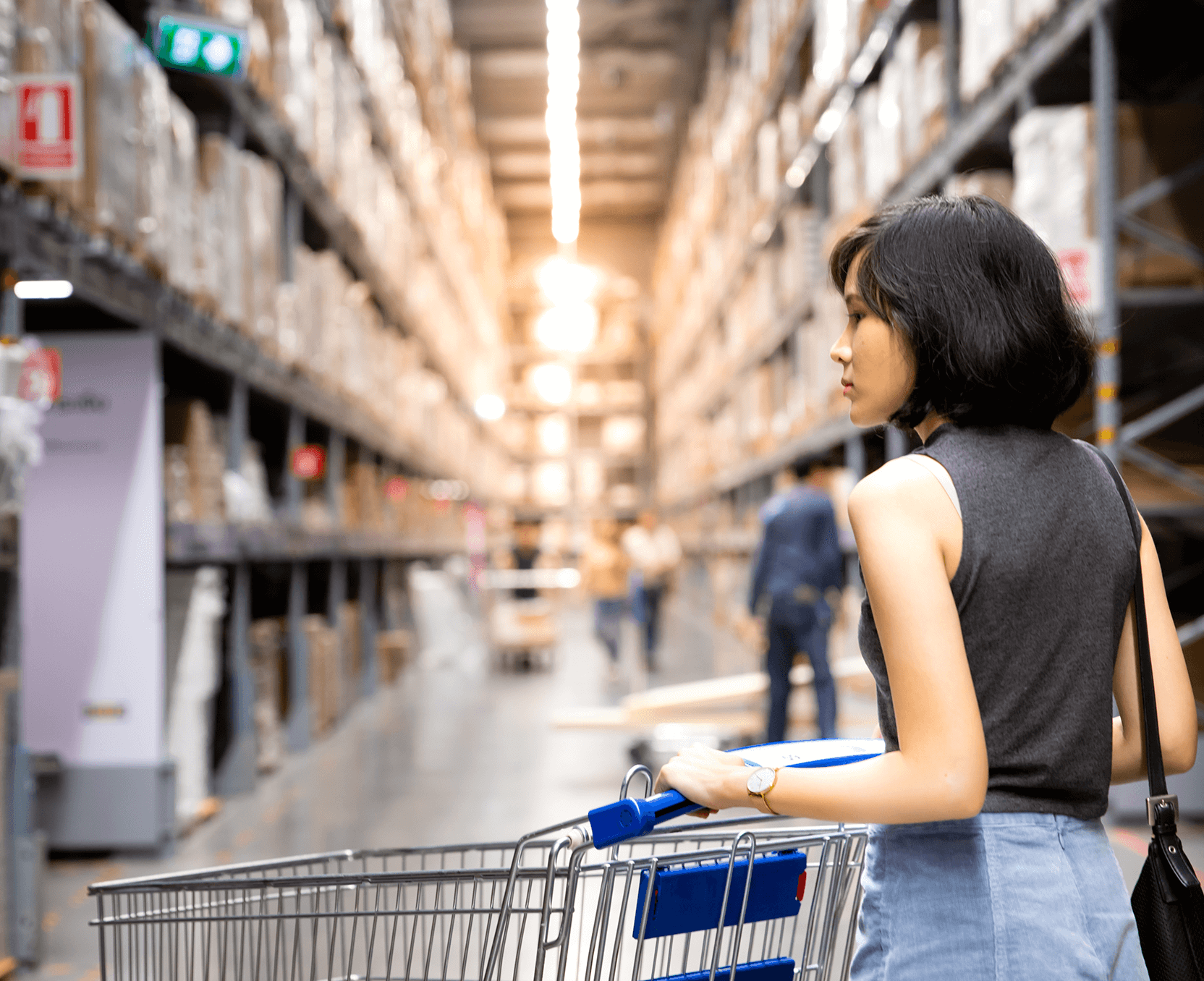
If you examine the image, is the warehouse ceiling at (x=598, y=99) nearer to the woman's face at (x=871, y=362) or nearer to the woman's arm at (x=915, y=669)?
the woman's face at (x=871, y=362)

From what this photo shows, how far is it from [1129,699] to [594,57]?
1804cm

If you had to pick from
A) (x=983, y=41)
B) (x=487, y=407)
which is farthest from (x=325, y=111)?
(x=487, y=407)

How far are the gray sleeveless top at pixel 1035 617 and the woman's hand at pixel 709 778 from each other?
0.58ft

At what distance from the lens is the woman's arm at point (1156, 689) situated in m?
1.30

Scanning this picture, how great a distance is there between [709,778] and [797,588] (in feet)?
17.2

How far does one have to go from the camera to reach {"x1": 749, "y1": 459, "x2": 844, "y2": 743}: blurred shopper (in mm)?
6363

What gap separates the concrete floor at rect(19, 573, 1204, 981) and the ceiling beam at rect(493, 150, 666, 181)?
13817 millimetres

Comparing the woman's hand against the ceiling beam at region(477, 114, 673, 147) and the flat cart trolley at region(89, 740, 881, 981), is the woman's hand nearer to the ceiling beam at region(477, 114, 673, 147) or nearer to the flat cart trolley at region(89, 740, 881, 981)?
the flat cart trolley at region(89, 740, 881, 981)

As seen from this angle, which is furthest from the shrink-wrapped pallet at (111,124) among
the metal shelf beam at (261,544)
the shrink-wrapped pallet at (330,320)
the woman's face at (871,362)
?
the woman's face at (871,362)

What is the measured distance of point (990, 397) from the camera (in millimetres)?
1222

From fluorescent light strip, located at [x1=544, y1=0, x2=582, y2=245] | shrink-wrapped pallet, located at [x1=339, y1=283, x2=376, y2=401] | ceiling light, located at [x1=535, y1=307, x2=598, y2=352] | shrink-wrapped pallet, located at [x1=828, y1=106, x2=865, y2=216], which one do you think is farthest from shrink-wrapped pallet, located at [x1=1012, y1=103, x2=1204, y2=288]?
ceiling light, located at [x1=535, y1=307, x2=598, y2=352]

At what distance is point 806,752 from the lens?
1300mm

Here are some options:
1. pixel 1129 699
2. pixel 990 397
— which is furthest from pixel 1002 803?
pixel 990 397

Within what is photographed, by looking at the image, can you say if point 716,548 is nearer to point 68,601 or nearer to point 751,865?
point 68,601
